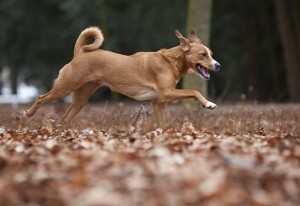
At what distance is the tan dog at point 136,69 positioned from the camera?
10422mm

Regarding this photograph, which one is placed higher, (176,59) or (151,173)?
(176,59)

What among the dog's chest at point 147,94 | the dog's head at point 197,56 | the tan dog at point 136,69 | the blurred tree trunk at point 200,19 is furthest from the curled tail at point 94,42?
the blurred tree trunk at point 200,19

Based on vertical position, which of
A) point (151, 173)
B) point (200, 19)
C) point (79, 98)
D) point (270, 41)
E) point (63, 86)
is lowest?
point (151, 173)

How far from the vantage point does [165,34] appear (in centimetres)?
2920

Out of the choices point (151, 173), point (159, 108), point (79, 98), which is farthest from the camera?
point (79, 98)

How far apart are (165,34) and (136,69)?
18775 millimetres

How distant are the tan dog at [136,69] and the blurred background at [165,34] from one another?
14.1 meters

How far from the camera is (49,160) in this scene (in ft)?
17.2

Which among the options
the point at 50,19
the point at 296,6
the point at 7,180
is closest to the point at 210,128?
the point at 7,180

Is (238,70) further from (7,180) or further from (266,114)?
(7,180)

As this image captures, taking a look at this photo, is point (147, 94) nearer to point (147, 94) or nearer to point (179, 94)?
point (147, 94)

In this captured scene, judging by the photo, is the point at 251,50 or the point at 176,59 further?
the point at 251,50

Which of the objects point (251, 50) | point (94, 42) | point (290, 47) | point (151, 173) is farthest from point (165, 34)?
point (151, 173)

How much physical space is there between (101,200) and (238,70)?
94.3 feet
